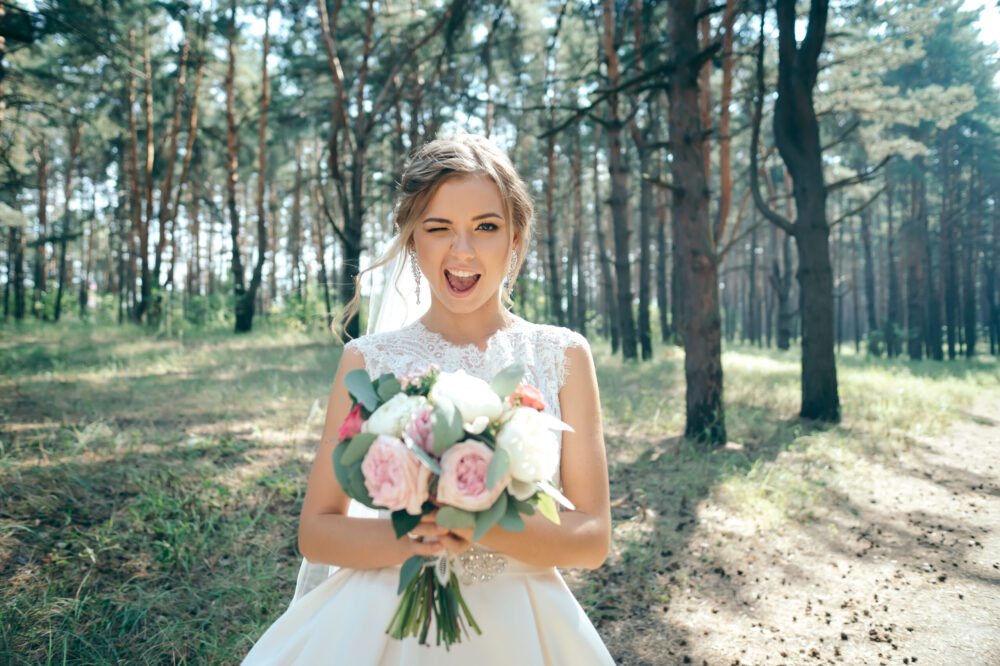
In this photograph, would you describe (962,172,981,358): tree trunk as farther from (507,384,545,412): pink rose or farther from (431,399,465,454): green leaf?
(431,399,465,454): green leaf

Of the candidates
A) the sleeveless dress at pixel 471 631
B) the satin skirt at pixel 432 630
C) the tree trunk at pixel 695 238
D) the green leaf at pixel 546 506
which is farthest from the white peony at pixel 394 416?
the tree trunk at pixel 695 238

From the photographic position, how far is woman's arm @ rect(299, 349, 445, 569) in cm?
150

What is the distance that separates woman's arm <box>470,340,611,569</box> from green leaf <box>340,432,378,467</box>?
0.30m

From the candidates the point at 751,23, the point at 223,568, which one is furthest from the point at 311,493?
the point at 751,23

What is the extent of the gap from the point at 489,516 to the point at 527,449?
0.17 meters

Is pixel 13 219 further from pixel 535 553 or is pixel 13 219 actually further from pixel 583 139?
pixel 583 139

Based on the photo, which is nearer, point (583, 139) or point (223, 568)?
point (223, 568)

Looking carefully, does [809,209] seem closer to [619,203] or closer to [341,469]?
[619,203]

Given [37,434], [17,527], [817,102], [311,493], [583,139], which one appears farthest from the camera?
[583,139]

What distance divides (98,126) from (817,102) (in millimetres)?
18103

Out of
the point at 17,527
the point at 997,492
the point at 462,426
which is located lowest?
the point at 997,492

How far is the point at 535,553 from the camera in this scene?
1.51 metres

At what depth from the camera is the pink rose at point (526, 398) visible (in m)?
1.35

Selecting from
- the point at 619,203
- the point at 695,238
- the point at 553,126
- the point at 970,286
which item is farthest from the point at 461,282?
the point at 970,286
